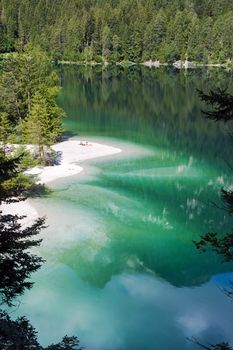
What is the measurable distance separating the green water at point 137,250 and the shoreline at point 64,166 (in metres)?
1.43

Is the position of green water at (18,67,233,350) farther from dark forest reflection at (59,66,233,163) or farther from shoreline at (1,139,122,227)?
shoreline at (1,139,122,227)

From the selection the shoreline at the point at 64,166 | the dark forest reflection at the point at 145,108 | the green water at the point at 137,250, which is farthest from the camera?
the dark forest reflection at the point at 145,108

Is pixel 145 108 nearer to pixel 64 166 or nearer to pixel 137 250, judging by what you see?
pixel 64 166

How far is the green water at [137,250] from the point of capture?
28.2 meters

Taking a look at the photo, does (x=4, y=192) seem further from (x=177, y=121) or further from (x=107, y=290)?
(x=177, y=121)

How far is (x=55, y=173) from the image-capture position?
182 ft

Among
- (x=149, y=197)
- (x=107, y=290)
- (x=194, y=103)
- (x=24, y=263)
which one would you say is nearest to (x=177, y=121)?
(x=194, y=103)

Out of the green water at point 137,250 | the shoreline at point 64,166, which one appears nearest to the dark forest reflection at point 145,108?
the green water at point 137,250

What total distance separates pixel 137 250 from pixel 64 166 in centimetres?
2348

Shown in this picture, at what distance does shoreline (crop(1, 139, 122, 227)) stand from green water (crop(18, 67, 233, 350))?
1430 millimetres

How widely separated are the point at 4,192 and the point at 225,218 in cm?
3361

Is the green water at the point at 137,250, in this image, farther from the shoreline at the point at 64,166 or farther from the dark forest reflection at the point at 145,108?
the shoreline at the point at 64,166

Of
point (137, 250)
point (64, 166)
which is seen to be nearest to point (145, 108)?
point (64, 166)

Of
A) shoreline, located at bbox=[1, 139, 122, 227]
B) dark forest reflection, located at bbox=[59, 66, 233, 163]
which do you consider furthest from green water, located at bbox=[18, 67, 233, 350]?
shoreline, located at bbox=[1, 139, 122, 227]
